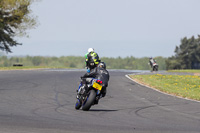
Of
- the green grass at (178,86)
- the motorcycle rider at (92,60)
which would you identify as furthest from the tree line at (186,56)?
the motorcycle rider at (92,60)

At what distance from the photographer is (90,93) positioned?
12.4 metres

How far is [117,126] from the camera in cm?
941

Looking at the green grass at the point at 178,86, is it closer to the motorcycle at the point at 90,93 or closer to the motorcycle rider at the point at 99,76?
the motorcycle rider at the point at 99,76

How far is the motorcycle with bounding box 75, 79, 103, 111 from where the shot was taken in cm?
1235

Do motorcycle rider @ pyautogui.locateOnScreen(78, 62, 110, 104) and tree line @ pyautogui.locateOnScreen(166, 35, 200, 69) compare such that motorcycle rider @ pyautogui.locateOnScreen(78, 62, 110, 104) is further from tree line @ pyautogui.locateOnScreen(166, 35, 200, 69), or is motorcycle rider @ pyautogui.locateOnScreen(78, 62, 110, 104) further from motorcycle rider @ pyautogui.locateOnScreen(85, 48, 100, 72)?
tree line @ pyautogui.locateOnScreen(166, 35, 200, 69)

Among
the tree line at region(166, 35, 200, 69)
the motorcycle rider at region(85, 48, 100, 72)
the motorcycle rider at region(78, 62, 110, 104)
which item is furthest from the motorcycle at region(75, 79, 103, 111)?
the tree line at region(166, 35, 200, 69)

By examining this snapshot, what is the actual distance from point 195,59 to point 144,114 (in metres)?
112

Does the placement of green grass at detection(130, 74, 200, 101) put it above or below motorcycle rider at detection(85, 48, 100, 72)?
below

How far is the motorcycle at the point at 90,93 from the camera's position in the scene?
486 inches

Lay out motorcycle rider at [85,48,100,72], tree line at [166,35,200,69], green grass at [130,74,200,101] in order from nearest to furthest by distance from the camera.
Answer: motorcycle rider at [85,48,100,72]
green grass at [130,74,200,101]
tree line at [166,35,200,69]

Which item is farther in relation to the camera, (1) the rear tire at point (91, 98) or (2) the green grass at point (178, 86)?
(2) the green grass at point (178, 86)

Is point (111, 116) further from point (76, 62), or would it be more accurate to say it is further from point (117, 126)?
point (76, 62)

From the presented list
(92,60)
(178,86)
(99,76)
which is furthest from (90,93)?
(178,86)

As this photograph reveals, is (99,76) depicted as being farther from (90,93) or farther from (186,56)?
(186,56)
